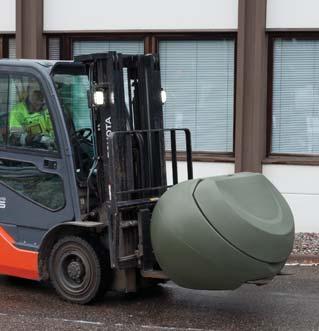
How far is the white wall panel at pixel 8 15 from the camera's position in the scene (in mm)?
10828

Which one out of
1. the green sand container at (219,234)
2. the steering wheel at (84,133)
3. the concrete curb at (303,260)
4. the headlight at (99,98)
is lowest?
the concrete curb at (303,260)

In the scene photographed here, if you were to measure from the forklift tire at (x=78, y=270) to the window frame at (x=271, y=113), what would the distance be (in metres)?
4.57

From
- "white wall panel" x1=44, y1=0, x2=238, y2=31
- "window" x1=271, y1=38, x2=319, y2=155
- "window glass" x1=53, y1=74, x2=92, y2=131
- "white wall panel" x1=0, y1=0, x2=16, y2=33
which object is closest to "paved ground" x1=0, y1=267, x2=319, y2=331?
"window glass" x1=53, y1=74, x2=92, y2=131

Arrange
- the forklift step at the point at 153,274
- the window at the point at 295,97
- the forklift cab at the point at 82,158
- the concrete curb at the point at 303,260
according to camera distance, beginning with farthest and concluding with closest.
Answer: the window at the point at 295,97 < the concrete curb at the point at 303,260 < the forklift cab at the point at 82,158 < the forklift step at the point at 153,274

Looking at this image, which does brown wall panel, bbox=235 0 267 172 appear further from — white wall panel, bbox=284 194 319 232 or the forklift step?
the forklift step

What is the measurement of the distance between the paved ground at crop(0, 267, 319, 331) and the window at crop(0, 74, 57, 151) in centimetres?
145

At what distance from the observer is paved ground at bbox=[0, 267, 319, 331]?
5.76 meters

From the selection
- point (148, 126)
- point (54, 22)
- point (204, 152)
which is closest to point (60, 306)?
point (148, 126)

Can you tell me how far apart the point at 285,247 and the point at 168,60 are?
18.3 ft

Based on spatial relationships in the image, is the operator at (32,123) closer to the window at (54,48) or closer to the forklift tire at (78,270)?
the forklift tire at (78,270)

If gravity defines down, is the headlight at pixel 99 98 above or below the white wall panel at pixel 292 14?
below

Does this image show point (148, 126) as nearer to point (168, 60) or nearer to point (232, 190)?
point (232, 190)

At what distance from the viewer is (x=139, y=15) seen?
10.4 m

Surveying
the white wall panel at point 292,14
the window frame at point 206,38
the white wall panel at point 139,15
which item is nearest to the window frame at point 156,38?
the window frame at point 206,38
